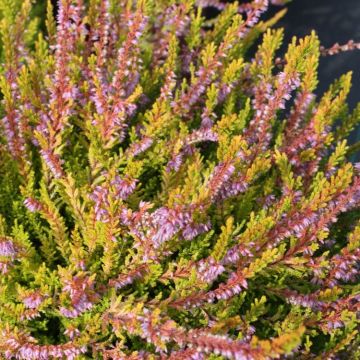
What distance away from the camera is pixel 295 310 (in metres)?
1.62

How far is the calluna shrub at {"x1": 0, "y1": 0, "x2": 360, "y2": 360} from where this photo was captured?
144cm

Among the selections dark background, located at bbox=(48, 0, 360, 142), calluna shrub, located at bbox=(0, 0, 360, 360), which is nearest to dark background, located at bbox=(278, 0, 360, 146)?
dark background, located at bbox=(48, 0, 360, 142)

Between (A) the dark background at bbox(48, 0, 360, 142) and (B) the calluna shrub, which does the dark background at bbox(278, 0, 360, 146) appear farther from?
(B) the calluna shrub

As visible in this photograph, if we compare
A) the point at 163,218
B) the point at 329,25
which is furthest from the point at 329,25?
the point at 163,218

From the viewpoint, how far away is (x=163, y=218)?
141cm

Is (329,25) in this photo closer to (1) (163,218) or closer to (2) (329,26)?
(2) (329,26)

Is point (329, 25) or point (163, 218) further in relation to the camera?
point (329, 25)

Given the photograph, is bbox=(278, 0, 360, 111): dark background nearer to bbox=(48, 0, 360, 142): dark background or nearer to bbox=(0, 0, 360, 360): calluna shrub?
bbox=(48, 0, 360, 142): dark background

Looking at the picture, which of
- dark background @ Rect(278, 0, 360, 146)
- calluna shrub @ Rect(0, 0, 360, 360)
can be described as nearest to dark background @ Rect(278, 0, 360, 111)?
dark background @ Rect(278, 0, 360, 146)

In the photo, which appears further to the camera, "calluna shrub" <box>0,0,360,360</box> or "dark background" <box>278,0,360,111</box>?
"dark background" <box>278,0,360,111</box>

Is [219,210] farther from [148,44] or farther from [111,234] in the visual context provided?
[148,44]

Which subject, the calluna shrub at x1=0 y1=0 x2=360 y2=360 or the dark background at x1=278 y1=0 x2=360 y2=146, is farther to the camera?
the dark background at x1=278 y1=0 x2=360 y2=146

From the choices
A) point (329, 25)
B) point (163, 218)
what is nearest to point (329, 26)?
point (329, 25)

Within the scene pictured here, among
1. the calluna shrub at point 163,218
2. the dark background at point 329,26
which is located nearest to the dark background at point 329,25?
the dark background at point 329,26
